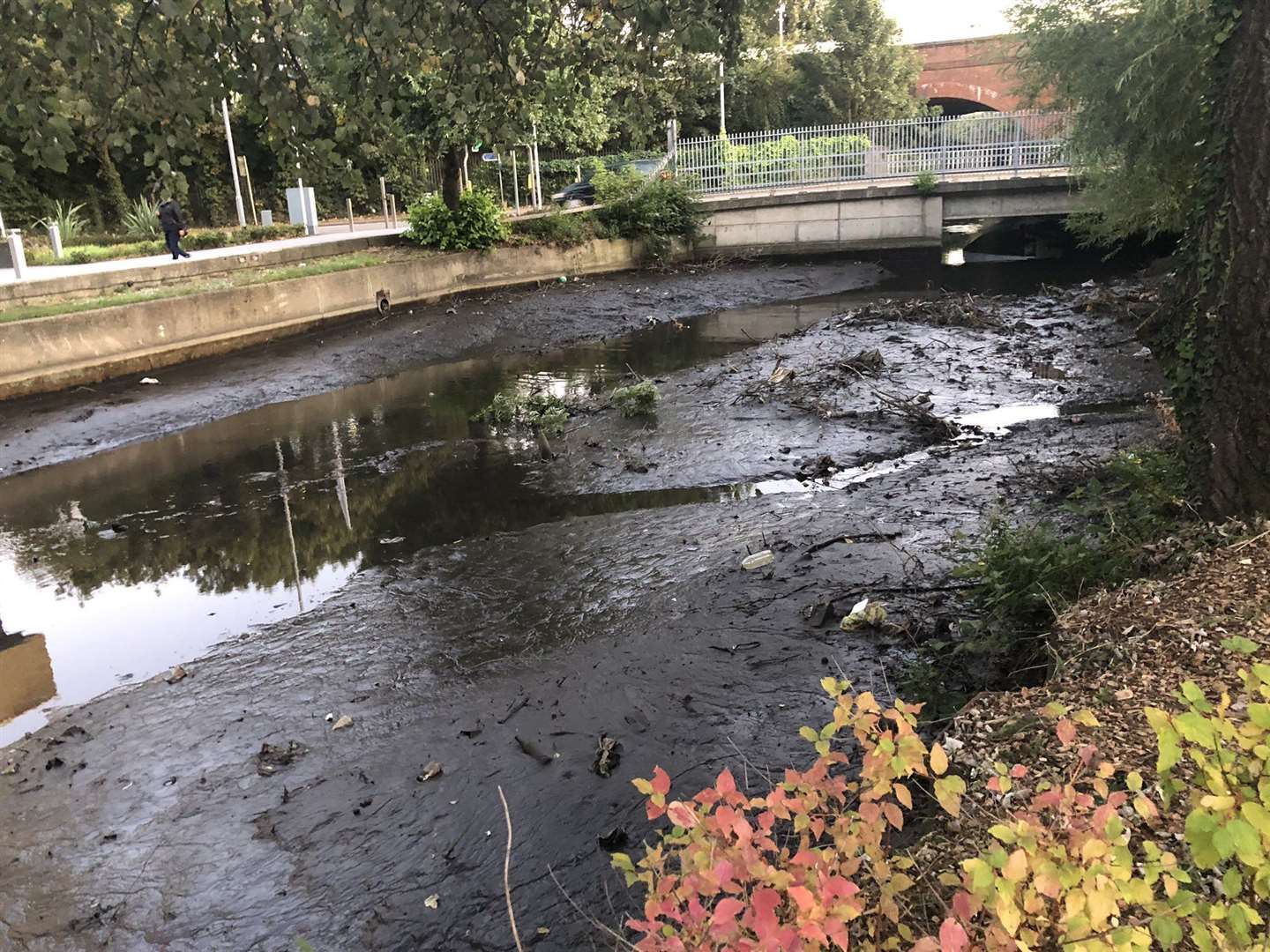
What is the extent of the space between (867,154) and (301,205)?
1635cm

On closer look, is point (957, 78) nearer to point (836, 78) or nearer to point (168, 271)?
point (836, 78)

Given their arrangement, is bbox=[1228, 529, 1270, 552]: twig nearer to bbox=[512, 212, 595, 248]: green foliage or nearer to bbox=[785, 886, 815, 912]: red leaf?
bbox=[785, 886, 815, 912]: red leaf

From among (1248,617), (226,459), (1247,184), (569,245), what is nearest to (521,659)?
(1248,617)

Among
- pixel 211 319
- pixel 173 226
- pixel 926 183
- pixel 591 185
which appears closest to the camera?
pixel 211 319

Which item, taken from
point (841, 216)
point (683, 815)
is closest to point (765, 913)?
point (683, 815)

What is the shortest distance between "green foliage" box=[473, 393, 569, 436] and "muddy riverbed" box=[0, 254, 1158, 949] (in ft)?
1.10

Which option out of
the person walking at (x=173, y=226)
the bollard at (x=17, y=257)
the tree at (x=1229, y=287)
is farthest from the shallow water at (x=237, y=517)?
the person walking at (x=173, y=226)

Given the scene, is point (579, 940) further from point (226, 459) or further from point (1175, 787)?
point (226, 459)

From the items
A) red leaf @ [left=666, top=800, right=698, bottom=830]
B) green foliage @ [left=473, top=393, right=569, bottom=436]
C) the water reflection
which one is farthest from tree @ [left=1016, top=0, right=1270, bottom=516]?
green foliage @ [left=473, top=393, right=569, bottom=436]

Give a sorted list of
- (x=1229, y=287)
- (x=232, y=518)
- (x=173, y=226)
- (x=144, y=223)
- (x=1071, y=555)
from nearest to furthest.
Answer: (x=1229, y=287)
(x=1071, y=555)
(x=232, y=518)
(x=173, y=226)
(x=144, y=223)

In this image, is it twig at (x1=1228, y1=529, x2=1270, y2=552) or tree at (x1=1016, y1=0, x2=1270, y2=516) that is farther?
tree at (x1=1016, y1=0, x2=1270, y2=516)

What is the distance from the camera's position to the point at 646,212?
24.4m

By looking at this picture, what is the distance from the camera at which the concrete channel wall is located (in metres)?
13.3

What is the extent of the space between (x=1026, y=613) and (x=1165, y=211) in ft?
47.8
